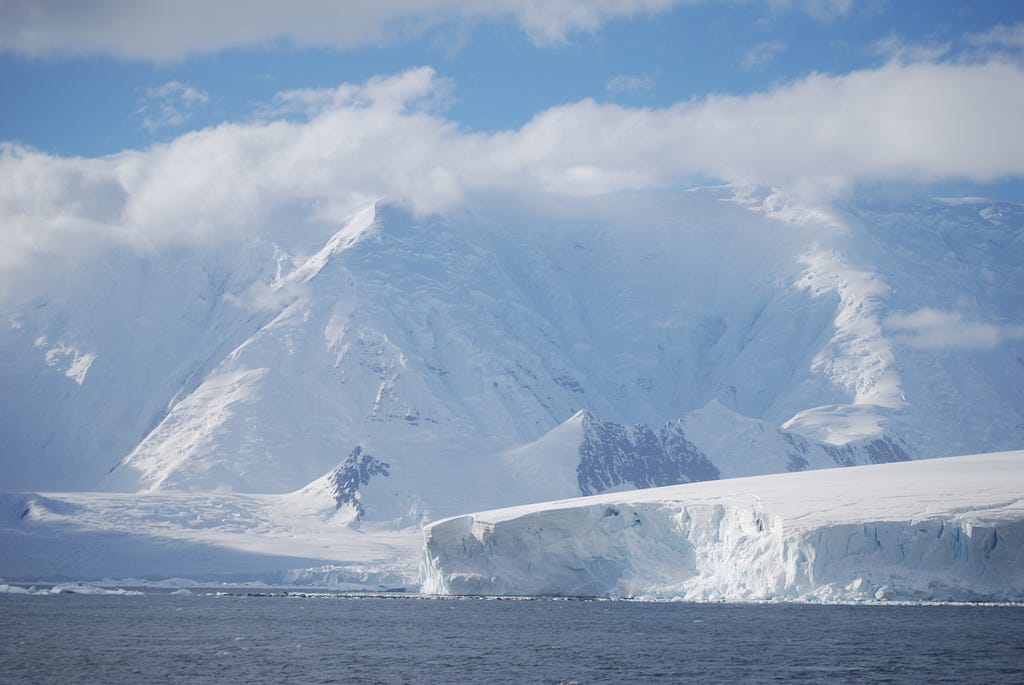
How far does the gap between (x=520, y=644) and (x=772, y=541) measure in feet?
90.6

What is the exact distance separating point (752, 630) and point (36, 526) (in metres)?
111

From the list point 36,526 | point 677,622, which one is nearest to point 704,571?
point 677,622

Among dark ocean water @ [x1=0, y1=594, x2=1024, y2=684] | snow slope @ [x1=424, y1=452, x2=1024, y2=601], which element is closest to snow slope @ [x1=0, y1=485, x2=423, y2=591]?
snow slope @ [x1=424, y1=452, x2=1024, y2=601]

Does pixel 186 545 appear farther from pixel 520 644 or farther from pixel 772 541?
pixel 520 644

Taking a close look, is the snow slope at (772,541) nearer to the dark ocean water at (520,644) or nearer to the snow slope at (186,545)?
the dark ocean water at (520,644)

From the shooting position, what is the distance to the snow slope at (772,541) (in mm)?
89438

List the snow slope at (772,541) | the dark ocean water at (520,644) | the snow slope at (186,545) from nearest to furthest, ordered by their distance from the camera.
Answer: the dark ocean water at (520,644)
the snow slope at (772,541)
the snow slope at (186,545)

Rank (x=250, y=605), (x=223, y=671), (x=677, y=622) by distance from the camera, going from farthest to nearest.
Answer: (x=250, y=605), (x=677, y=622), (x=223, y=671)

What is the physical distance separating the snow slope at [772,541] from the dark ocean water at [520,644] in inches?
83.1

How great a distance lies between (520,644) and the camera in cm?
7412

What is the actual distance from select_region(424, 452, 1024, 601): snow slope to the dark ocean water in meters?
2.11

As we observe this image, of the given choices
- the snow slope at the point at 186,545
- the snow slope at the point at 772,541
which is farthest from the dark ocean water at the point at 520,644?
the snow slope at the point at 186,545

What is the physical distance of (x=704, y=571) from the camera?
337 feet

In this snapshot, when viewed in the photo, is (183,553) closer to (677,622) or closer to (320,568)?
(320,568)
